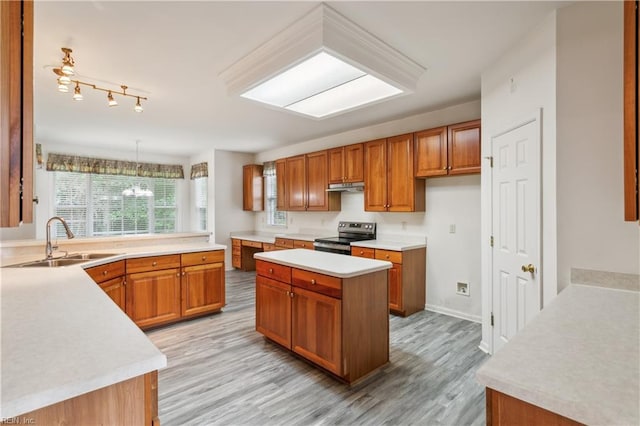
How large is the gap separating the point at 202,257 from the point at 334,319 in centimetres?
221

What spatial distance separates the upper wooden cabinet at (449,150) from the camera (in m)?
3.37

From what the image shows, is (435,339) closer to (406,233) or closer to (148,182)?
(406,233)

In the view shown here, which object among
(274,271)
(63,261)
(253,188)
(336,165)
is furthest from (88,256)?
(253,188)

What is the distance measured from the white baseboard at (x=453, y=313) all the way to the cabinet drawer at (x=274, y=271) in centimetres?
233

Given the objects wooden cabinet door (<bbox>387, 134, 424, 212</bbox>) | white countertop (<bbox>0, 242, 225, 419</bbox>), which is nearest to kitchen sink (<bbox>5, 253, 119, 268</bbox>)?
white countertop (<bbox>0, 242, 225, 419</bbox>)

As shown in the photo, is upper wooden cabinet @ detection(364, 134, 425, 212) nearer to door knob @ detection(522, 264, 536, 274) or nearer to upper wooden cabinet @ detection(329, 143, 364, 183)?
upper wooden cabinet @ detection(329, 143, 364, 183)

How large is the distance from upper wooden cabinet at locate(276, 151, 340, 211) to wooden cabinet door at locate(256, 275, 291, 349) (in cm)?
236

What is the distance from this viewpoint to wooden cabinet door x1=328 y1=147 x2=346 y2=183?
15.8ft

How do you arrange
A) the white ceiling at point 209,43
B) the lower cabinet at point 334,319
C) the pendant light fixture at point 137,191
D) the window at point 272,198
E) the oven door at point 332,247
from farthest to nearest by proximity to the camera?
the window at point 272,198 → the pendant light fixture at point 137,191 → the oven door at point 332,247 → the lower cabinet at point 334,319 → the white ceiling at point 209,43

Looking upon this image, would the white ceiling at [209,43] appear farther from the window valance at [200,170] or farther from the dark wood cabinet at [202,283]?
the window valance at [200,170]

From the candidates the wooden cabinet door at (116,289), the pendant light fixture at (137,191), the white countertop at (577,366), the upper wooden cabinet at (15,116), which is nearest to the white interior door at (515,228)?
the white countertop at (577,366)

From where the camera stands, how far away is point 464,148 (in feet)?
11.3

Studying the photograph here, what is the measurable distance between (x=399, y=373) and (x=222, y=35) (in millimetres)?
2968

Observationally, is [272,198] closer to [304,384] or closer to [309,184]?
[309,184]
